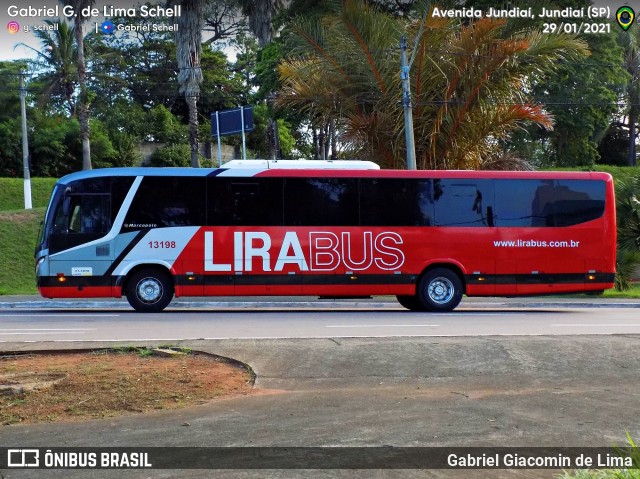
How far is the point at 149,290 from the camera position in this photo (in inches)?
714

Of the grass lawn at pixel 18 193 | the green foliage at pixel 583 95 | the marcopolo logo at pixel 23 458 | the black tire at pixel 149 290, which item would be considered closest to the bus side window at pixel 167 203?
the black tire at pixel 149 290

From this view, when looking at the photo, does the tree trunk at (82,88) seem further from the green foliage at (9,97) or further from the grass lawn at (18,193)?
the green foliage at (9,97)

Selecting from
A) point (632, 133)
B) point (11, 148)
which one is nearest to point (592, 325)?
point (11, 148)

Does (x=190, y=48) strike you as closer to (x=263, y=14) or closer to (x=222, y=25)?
(x=263, y=14)

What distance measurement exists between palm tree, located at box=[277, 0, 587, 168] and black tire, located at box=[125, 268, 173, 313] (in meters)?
8.47

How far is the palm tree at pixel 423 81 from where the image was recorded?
24.0 m

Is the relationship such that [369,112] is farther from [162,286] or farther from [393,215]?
[162,286]

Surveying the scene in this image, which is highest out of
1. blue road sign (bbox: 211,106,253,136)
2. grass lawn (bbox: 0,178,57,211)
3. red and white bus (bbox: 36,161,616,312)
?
blue road sign (bbox: 211,106,253,136)

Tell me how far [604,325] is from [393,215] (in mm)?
5378

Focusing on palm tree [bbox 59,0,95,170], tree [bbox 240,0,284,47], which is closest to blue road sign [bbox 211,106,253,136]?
tree [bbox 240,0,284,47]

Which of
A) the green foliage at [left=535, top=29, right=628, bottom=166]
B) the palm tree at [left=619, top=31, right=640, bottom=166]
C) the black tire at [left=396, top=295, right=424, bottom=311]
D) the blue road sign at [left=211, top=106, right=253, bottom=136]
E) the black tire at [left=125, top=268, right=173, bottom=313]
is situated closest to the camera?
the black tire at [left=125, top=268, right=173, bottom=313]

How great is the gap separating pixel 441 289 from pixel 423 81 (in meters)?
8.00

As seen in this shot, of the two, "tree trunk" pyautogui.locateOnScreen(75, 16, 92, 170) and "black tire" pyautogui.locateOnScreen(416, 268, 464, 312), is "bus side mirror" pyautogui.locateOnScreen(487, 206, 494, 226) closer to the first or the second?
"black tire" pyautogui.locateOnScreen(416, 268, 464, 312)

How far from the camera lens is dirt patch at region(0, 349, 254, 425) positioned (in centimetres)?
783
